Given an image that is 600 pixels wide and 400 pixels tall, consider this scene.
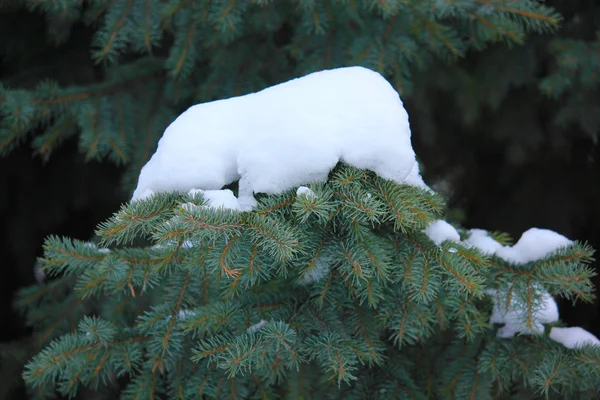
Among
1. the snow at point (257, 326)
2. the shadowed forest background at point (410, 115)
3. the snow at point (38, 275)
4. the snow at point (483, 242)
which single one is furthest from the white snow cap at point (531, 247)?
the snow at point (38, 275)

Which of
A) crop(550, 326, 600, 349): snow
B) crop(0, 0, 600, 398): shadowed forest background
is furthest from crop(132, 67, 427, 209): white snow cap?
crop(550, 326, 600, 349): snow

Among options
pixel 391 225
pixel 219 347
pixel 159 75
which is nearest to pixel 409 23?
pixel 391 225

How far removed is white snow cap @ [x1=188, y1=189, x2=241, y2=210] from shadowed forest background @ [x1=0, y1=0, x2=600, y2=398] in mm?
782

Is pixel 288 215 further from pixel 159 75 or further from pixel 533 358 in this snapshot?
pixel 159 75

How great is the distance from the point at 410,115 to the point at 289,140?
1.75 m

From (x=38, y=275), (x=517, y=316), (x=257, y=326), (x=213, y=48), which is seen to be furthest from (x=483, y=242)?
(x=38, y=275)

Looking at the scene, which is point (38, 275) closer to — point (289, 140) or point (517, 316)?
point (289, 140)

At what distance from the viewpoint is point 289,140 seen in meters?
1.22

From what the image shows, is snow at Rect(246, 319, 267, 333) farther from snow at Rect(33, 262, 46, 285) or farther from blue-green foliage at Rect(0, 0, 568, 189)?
snow at Rect(33, 262, 46, 285)

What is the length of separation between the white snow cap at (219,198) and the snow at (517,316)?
79 cm

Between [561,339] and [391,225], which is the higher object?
[391,225]

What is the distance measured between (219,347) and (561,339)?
96 centimetres

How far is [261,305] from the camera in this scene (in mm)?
1428

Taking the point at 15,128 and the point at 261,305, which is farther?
the point at 15,128
